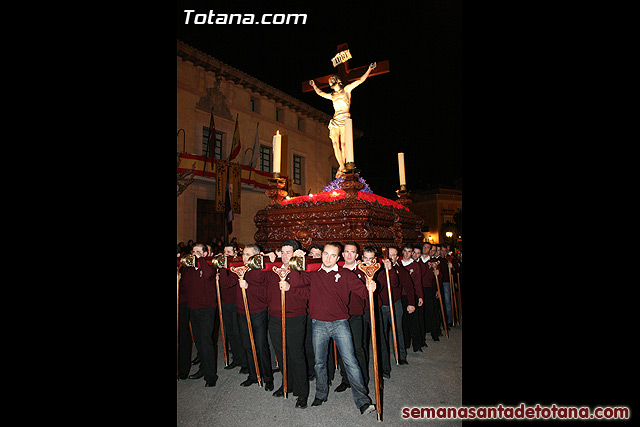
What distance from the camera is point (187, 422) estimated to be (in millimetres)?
3598

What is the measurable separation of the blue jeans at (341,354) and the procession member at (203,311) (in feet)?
5.53

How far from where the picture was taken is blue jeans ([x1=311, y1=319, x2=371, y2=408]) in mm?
3801

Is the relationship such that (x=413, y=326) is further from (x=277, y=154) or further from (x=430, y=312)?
(x=277, y=154)

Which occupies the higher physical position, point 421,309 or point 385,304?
point 385,304

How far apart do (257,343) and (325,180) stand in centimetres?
2109

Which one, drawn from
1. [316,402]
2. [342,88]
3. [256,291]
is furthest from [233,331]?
[342,88]

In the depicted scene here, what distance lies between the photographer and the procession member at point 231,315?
533 centimetres

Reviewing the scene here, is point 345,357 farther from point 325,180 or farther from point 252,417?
point 325,180

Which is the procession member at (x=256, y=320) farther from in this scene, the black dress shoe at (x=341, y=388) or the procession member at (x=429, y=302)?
the procession member at (x=429, y=302)

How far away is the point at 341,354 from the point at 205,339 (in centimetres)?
216

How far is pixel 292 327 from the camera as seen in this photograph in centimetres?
437

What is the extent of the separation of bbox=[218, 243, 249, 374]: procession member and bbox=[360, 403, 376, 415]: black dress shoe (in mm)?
2221

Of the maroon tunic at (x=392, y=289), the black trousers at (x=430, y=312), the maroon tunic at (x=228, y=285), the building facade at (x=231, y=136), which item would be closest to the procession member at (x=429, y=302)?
the black trousers at (x=430, y=312)

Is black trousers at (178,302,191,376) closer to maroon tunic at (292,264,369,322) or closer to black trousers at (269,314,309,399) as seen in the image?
black trousers at (269,314,309,399)
